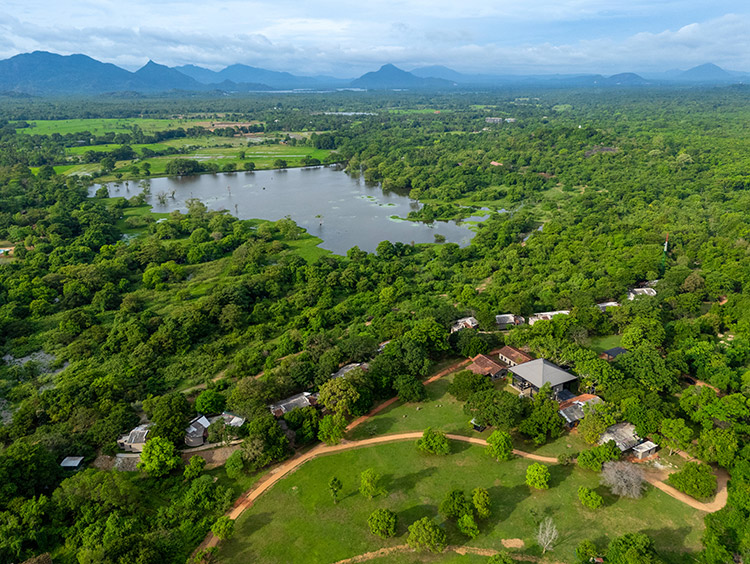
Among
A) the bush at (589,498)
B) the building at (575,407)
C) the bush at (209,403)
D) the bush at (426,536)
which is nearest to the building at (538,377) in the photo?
the building at (575,407)

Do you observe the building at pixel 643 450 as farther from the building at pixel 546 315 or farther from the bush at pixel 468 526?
the building at pixel 546 315

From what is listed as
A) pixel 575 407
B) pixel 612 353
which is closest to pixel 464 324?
pixel 612 353

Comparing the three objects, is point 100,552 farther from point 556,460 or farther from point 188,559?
point 556,460

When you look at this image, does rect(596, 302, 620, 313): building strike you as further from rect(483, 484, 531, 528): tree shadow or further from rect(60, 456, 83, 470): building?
rect(60, 456, 83, 470): building

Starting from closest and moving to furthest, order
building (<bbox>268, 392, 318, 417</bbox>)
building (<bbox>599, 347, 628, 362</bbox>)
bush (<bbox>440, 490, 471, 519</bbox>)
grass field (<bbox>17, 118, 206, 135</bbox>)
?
bush (<bbox>440, 490, 471, 519</bbox>)
building (<bbox>268, 392, 318, 417</bbox>)
building (<bbox>599, 347, 628, 362</bbox>)
grass field (<bbox>17, 118, 206, 135</bbox>)

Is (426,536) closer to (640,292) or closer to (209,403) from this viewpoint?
(209,403)

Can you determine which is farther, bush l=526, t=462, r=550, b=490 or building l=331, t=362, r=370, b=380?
building l=331, t=362, r=370, b=380

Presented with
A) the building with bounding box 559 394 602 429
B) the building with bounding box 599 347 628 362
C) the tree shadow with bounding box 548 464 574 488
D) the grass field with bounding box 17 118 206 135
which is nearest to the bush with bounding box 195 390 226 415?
the tree shadow with bounding box 548 464 574 488
